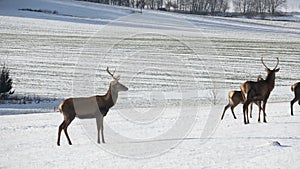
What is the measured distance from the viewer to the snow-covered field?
8852 millimetres

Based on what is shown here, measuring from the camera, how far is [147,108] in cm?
1802

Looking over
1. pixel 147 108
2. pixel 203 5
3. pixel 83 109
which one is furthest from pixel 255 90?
pixel 203 5

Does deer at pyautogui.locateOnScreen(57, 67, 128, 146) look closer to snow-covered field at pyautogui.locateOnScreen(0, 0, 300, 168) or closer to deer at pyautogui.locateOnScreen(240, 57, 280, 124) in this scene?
snow-covered field at pyautogui.locateOnScreen(0, 0, 300, 168)

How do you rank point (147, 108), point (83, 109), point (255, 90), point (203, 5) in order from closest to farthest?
point (83, 109)
point (255, 90)
point (147, 108)
point (203, 5)

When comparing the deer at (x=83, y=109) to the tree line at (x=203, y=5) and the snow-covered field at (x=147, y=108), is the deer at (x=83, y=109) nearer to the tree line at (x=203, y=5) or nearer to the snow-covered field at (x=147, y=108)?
the snow-covered field at (x=147, y=108)

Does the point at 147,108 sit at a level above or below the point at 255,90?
below

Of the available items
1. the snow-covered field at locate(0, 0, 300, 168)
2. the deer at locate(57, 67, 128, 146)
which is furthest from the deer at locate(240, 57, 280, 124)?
the deer at locate(57, 67, 128, 146)

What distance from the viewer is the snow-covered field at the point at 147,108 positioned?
29.0 ft

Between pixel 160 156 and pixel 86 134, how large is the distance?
2.84 meters

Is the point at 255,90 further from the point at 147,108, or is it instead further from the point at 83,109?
the point at 147,108

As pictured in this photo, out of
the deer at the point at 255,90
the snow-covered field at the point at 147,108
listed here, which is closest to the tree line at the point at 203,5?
the snow-covered field at the point at 147,108

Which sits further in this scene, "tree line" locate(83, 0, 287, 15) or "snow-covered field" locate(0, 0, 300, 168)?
"tree line" locate(83, 0, 287, 15)

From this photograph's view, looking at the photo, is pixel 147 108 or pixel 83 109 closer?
pixel 83 109

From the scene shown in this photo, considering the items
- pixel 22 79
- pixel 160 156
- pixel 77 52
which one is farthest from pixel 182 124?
pixel 77 52
